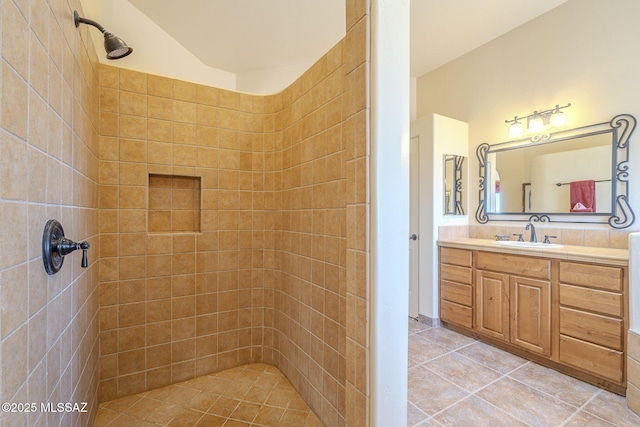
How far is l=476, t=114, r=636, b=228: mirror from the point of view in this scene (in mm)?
2320

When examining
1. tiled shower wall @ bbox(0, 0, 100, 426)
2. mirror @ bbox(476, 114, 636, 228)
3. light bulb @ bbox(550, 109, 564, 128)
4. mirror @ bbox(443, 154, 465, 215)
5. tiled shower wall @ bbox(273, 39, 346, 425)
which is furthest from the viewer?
mirror @ bbox(443, 154, 465, 215)

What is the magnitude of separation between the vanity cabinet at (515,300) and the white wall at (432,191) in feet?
1.64

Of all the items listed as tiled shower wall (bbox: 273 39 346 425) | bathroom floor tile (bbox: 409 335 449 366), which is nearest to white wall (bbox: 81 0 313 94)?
tiled shower wall (bbox: 273 39 346 425)

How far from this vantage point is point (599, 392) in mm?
1947

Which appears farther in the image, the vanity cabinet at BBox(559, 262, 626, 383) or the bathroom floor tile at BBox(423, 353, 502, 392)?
the bathroom floor tile at BBox(423, 353, 502, 392)

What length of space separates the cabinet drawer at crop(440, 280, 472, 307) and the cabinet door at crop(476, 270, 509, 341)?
104mm

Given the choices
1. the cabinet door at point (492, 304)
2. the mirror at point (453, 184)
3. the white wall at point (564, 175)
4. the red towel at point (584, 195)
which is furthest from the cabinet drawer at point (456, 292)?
the red towel at point (584, 195)

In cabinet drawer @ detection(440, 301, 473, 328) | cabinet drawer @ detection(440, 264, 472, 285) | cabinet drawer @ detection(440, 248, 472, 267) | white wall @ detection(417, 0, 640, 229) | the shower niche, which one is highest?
white wall @ detection(417, 0, 640, 229)

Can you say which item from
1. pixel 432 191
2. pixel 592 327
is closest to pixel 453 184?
pixel 432 191

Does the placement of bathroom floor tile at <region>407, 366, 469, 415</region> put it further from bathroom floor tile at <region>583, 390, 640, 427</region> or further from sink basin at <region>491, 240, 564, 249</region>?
sink basin at <region>491, 240, 564, 249</region>

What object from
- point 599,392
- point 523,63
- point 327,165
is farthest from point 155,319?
point 523,63

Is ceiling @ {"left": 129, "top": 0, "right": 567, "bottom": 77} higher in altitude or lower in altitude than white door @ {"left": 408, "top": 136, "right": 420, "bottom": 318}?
higher

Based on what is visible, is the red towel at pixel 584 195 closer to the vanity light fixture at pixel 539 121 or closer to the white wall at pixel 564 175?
the white wall at pixel 564 175

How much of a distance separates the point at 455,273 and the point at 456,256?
0.58ft
